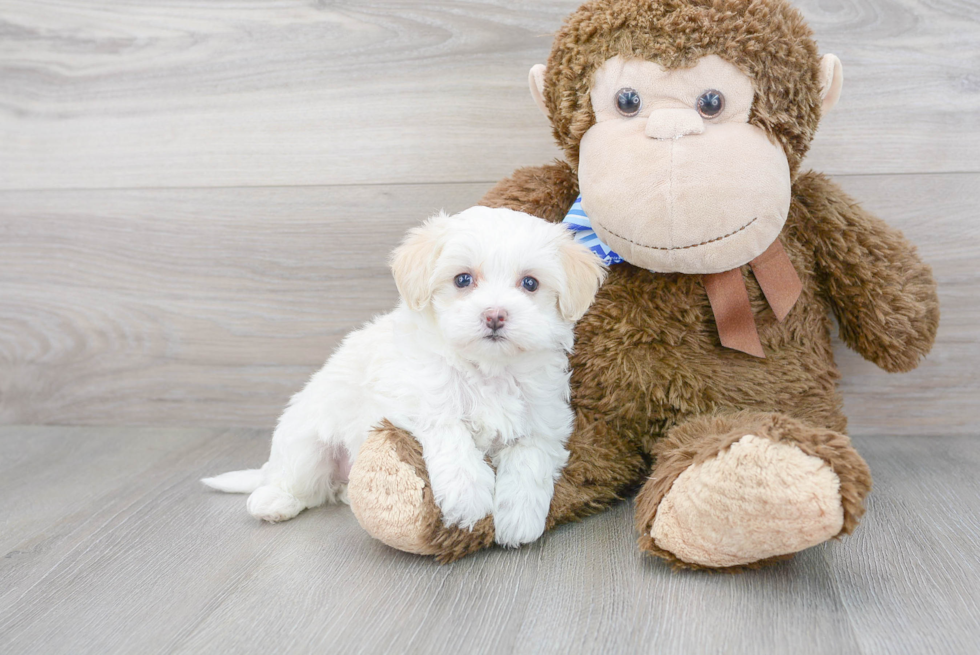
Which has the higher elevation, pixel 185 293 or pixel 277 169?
pixel 277 169

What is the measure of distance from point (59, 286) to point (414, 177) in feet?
2.59

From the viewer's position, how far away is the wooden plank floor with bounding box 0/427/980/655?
811 millimetres

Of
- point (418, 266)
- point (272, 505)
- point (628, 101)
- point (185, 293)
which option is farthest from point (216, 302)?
point (628, 101)

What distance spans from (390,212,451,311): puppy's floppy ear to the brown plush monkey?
0.18 meters

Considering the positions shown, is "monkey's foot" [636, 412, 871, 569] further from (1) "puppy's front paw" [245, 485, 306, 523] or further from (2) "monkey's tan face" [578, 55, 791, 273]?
(1) "puppy's front paw" [245, 485, 306, 523]

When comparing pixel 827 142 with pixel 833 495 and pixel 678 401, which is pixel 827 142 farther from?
pixel 833 495

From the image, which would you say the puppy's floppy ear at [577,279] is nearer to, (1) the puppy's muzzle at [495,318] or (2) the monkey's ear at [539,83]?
(1) the puppy's muzzle at [495,318]

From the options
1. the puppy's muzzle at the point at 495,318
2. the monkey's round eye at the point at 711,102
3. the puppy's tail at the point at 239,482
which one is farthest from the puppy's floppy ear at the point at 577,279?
the puppy's tail at the point at 239,482

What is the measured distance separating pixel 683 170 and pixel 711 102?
111 mm

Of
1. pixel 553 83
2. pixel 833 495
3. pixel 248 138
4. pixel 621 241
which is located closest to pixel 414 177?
pixel 248 138

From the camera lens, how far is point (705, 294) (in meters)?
1.11

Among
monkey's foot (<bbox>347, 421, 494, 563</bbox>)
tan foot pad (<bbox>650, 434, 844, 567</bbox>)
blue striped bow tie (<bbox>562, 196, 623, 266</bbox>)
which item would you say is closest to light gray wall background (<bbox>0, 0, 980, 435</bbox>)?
blue striped bow tie (<bbox>562, 196, 623, 266</bbox>)

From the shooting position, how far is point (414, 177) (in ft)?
4.82

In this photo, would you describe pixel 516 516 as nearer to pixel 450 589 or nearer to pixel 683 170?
pixel 450 589
